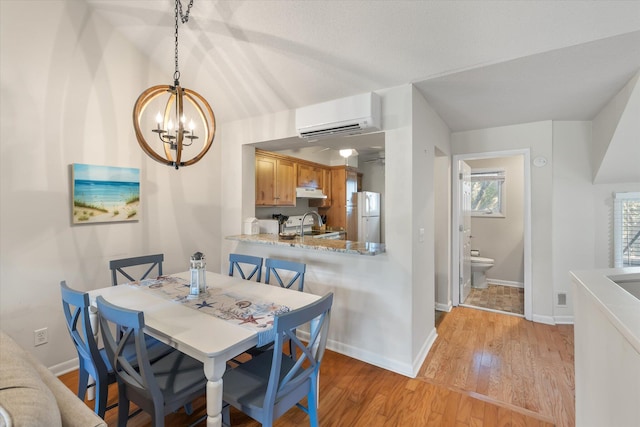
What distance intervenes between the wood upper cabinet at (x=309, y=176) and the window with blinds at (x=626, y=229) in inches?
152

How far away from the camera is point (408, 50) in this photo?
214 centimetres

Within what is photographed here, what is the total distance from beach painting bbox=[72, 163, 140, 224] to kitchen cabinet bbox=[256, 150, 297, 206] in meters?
1.51

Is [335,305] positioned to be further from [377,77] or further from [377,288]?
[377,77]

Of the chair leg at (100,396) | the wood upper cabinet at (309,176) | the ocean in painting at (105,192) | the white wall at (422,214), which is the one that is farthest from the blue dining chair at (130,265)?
the wood upper cabinet at (309,176)

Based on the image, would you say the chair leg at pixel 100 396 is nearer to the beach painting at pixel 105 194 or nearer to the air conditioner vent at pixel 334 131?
the beach painting at pixel 105 194

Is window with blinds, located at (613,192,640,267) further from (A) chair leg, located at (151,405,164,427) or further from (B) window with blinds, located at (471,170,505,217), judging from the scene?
(A) chair leg, located at (151,405,164,427)

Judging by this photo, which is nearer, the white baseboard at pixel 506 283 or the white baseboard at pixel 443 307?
the white baseboard at pixel 443 307

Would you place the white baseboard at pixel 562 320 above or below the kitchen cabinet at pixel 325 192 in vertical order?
below

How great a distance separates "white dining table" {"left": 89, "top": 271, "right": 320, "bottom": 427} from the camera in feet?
4.37

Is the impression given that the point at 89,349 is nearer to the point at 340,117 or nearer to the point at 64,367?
the point at 64,367

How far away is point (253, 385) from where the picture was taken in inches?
61.2

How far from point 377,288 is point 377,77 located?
179 centimetres

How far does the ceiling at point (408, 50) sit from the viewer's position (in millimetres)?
1790

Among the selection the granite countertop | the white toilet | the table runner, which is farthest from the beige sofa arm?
the white toilet
